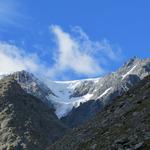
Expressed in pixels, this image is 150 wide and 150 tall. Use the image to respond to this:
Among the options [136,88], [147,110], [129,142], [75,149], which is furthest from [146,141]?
[136,88]

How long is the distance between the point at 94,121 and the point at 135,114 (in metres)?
12.2

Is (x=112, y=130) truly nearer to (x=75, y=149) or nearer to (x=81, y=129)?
(x=75, y=149)

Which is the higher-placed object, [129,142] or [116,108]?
[116,108]

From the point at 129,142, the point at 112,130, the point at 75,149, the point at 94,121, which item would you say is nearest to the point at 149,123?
the point at 129,142

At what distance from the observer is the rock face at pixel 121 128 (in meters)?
41.0

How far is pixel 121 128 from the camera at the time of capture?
152 feet

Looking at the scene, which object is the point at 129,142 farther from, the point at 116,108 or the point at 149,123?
the point at 116,108

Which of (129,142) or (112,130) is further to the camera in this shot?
(112,130)

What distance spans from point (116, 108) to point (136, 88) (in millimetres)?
4471

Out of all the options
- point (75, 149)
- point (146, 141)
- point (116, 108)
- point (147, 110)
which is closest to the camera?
point (146, 141)

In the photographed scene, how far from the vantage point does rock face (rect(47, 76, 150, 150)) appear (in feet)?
135

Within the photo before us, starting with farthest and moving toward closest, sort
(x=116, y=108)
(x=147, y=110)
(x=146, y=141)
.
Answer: (x=116, y=108)
(x=147, y=110)
(x=146, y=141)

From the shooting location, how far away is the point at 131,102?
175ft

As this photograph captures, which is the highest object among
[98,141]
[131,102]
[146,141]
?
[131,102]
